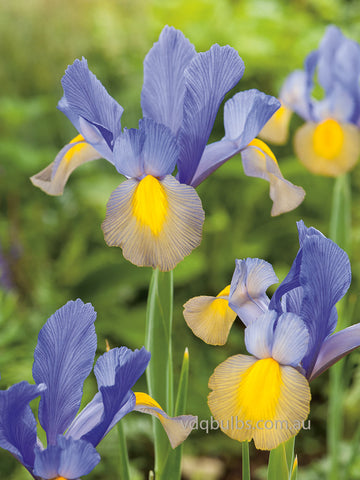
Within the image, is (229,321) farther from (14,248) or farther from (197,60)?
(14,248)

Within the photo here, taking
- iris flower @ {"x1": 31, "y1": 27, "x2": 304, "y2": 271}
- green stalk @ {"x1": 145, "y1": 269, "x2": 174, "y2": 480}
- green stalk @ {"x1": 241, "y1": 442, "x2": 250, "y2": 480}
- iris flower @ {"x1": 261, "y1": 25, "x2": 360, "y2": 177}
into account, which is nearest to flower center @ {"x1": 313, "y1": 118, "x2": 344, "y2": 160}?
iris flower @ {"x1": 261, "y1": 25, "x2": 360, "y2": 177}

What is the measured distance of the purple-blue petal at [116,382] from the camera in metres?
0.47

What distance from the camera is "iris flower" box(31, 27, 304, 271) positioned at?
541 mm

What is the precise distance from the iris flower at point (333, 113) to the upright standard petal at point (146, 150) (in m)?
0.57

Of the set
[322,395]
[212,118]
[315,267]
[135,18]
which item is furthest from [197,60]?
[135,18]

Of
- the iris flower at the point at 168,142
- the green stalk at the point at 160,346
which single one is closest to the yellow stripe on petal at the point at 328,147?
the iris flower at the point at 168,142

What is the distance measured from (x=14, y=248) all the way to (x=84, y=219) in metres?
0.39

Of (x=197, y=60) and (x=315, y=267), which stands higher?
(x=197, y=60)

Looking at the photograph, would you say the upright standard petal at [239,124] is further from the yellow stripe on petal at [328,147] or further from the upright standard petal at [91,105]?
the yellow stripe on petal at [328,147]

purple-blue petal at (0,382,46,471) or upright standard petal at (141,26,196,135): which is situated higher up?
upright standard petal at (141,26,196,135)

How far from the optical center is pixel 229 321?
1.86 ft

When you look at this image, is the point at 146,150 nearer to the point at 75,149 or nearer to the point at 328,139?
the point at 75,149

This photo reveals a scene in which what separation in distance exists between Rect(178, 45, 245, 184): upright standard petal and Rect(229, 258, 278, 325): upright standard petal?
0.14 m

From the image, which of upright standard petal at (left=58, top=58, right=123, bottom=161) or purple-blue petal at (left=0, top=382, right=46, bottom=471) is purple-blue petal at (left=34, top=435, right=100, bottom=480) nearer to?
purple-blue petal at (left=0, top=382, right=46, bottom=471)
